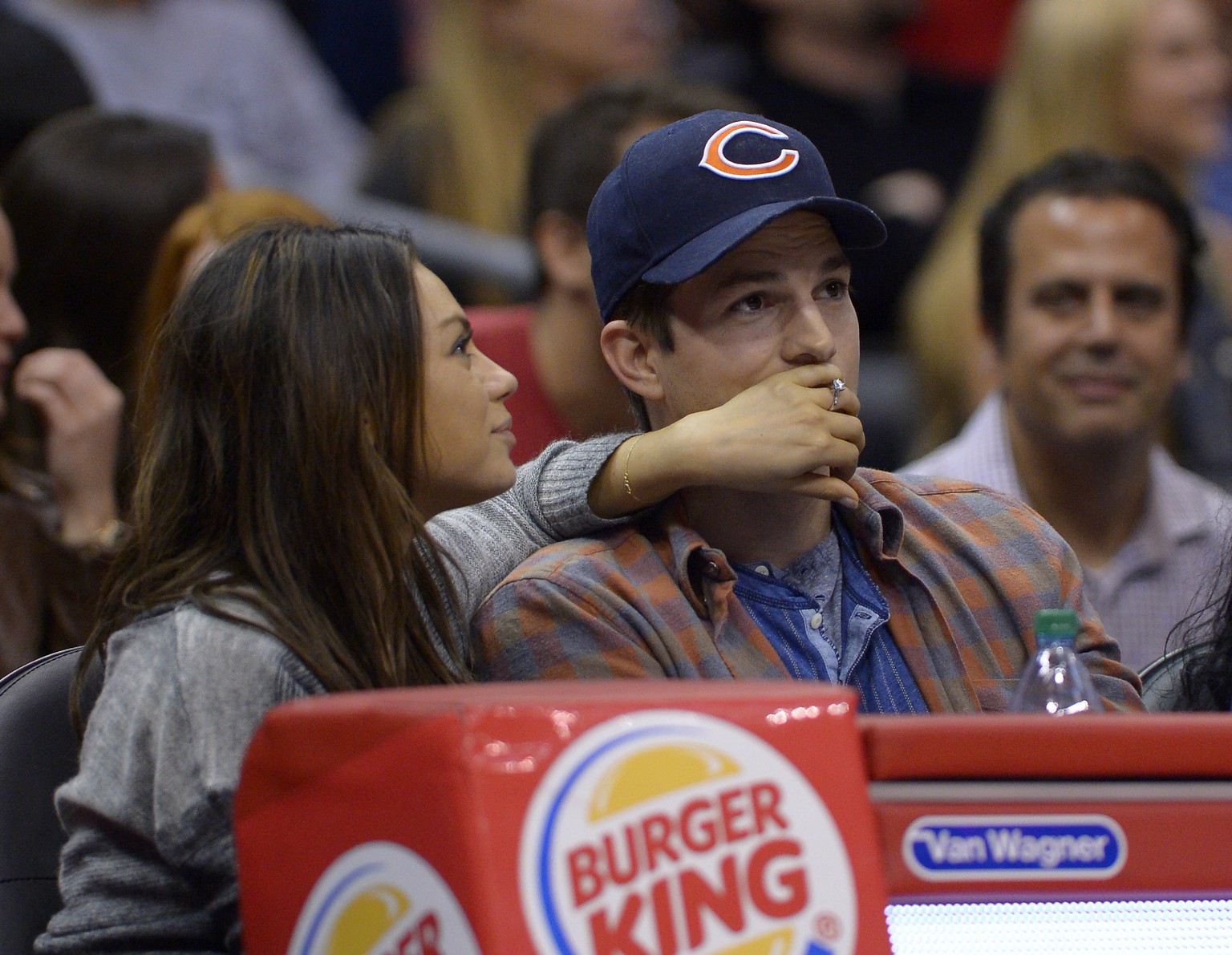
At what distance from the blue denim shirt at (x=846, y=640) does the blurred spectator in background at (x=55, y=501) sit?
1.01 metres

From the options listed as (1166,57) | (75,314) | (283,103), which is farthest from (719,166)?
(283,103)

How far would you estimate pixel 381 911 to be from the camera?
109 centimetres

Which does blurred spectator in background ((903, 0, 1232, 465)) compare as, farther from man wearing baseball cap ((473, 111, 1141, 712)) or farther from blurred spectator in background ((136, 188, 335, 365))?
man wearing baseball cap ((473, 111, 1141, 712))

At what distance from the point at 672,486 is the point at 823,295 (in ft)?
0.89

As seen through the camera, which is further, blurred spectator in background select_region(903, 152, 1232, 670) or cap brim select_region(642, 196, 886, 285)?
blurred spectator in background select_region(903, 152, 1232, 670)

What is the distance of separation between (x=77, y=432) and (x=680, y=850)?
6.21 feet

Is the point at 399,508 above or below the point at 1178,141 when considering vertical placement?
below

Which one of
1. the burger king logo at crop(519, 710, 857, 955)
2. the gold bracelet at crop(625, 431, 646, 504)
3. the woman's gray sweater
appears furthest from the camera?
the gold bracelet at crop(625, 431, 646, 504)

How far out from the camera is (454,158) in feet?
12.9

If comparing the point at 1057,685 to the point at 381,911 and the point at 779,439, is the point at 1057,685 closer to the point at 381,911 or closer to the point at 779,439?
the point at 779,439

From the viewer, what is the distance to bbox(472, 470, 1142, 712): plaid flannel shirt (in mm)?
1704

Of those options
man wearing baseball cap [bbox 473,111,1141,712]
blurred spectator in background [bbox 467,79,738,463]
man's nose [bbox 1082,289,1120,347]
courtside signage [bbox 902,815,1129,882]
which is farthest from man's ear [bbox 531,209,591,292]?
courtside signage [bbox 902,815,1129,882]

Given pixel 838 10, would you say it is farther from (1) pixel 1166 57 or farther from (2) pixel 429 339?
(2) pixel 429 339

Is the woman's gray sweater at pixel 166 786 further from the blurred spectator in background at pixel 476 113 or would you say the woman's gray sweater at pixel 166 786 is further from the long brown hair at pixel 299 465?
the blurred spectator in background at pixel 476 113
